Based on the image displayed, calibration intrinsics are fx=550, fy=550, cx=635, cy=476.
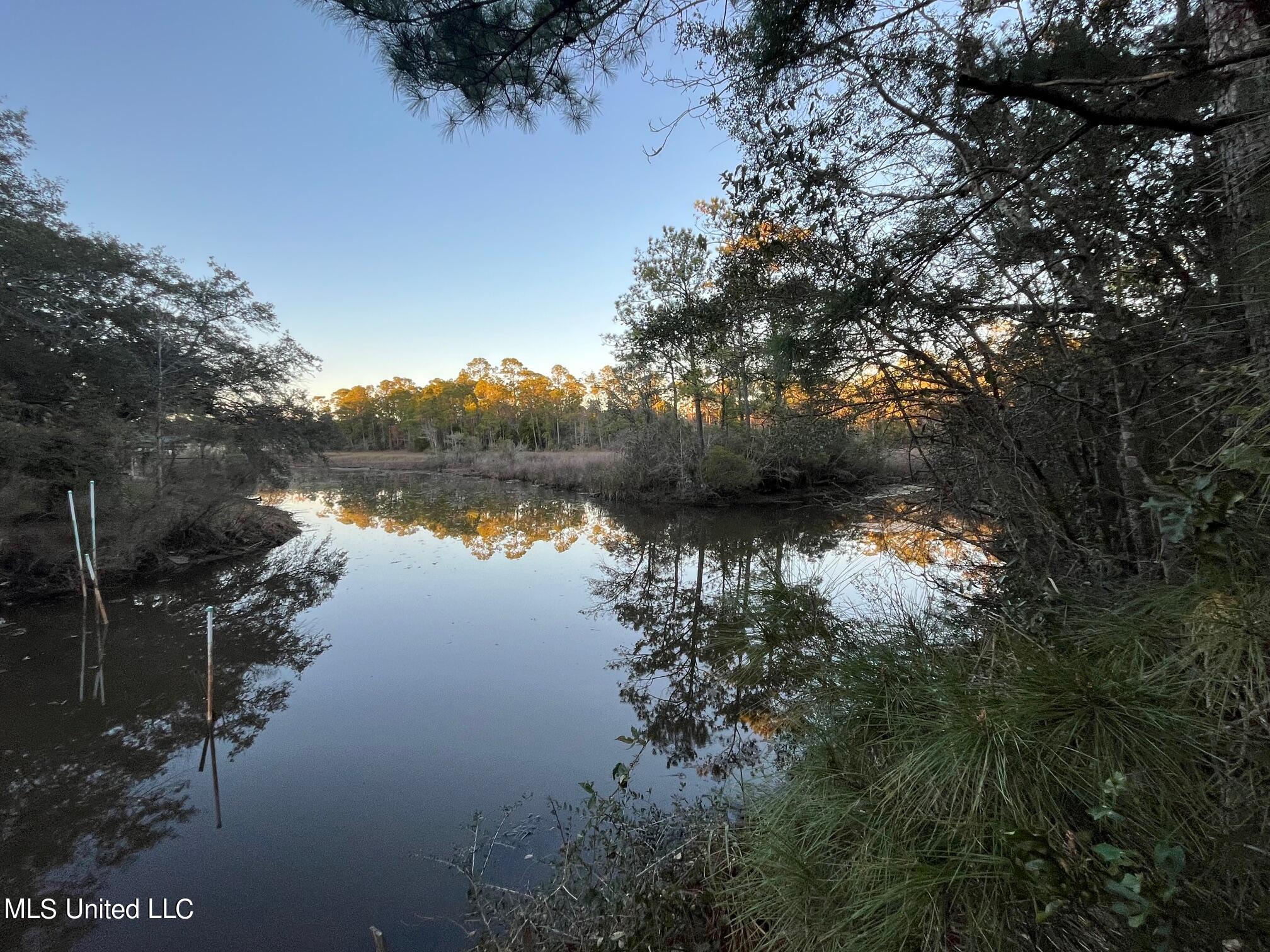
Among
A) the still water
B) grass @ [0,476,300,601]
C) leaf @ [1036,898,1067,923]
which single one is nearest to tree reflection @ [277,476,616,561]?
the still water

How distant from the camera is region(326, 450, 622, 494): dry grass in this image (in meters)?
21.5

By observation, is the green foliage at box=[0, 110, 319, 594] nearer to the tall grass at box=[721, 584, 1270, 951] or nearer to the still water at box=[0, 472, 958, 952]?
the still water at box=[0, 472, 958, 952]

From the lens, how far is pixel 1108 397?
3113 mm

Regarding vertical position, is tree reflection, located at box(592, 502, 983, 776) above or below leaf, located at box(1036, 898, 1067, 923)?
below

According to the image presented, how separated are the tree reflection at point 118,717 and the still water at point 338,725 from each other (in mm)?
20

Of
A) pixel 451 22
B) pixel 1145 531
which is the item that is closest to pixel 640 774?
pixel 1145 531

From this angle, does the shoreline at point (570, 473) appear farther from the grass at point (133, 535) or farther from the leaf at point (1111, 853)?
the leaf at point (1111, 853)

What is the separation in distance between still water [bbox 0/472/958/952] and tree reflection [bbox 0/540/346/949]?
0.02 metres

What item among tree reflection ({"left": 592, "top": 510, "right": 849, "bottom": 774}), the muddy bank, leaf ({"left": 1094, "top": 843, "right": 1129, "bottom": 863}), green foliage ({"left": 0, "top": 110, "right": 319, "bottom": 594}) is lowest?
tree reflection ({"left": 592, "top": 510, "right": 849, "bottom": 774})

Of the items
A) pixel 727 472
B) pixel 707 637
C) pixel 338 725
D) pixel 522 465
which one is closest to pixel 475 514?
pixel 727 472

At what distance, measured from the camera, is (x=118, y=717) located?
15.6ft

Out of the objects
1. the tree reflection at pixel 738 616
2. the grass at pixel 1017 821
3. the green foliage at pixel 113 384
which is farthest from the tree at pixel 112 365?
the grass at pixel 1017 821

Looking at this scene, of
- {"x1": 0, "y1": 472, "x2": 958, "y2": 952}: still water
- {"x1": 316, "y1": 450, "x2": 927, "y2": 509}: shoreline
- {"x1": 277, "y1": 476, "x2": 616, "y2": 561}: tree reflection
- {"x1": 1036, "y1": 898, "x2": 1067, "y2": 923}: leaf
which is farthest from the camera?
{"x1": 316, "y1": 450, "x2": 927, "y2": 509}: shoreline

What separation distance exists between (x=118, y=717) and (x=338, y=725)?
194cm
